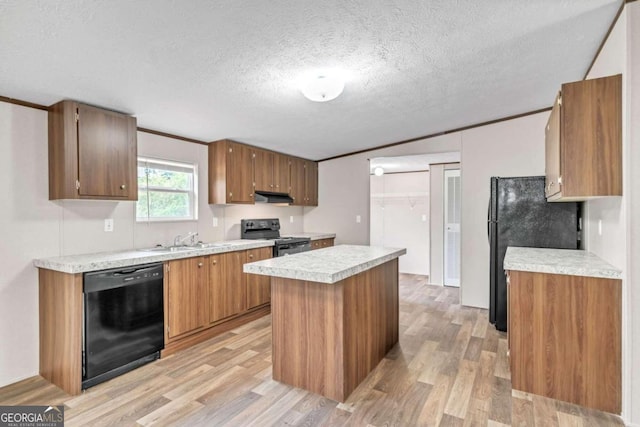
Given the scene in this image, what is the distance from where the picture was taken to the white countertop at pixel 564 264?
2.05 m

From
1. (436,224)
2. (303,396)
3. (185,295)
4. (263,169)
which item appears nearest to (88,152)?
(185,295)

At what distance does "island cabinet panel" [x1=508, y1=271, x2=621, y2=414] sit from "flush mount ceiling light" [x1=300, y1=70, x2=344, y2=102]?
5.99 ft

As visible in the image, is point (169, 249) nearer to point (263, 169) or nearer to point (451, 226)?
point (263, 169)

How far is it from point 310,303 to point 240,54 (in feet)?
5.62

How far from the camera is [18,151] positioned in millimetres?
2549

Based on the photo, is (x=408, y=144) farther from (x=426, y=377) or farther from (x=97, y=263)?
(x=97, y=263)

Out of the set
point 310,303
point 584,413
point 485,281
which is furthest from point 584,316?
point 485,281

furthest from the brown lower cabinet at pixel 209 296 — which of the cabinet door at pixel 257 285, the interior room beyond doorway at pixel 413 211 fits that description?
the interior room beyond doorway at pixel 413 211

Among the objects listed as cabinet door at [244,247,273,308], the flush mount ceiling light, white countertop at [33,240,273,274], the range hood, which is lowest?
cabinet door at [244,247,273,308]

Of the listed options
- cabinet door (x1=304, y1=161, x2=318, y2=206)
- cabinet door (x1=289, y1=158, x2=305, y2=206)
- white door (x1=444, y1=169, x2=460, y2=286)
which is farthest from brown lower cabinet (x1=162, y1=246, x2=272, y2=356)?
white door (x1=444, y1=169, x2=460, y2=286)

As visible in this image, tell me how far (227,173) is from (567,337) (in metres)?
3.54

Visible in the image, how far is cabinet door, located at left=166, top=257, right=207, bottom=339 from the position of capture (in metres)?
2.97

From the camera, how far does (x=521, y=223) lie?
3328 millimetres

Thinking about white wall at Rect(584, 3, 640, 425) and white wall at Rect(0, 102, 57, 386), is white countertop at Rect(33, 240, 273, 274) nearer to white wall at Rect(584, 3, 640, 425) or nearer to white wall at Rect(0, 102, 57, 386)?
white wall at Rect(0, 102, 57, 386)
